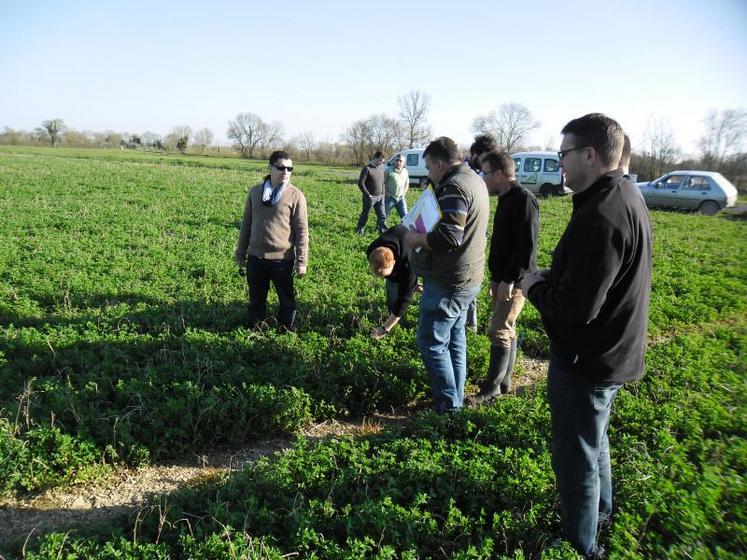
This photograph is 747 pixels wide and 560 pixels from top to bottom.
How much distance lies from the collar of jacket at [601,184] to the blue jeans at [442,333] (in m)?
1.53

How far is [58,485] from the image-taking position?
11.4ft

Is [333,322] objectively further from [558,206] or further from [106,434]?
[558,206]

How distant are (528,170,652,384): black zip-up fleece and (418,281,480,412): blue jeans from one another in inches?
51.7

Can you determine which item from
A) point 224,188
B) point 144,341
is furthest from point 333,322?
point 224,188

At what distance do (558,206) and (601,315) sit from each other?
62.1ft

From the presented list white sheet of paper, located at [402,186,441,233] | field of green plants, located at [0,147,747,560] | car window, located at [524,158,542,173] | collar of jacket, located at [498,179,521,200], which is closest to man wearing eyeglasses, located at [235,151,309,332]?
field of green plants, located at [0,147,747,560]

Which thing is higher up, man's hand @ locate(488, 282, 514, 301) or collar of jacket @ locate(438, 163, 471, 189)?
collar of jacket @ locate(438, 163, 471, 189)

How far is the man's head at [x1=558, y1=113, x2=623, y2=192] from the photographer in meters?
2.37

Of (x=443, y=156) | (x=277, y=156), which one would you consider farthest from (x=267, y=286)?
(x=443, y=156)

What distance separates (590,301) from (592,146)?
30.7 inches

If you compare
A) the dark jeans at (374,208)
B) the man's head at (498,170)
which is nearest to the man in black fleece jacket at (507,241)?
the man's head at (498,170)

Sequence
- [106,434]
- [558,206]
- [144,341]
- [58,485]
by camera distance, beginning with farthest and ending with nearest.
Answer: [558,206]
[144,341]
[106,434]
[58,485]

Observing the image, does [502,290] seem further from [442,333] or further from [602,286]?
[602,286]

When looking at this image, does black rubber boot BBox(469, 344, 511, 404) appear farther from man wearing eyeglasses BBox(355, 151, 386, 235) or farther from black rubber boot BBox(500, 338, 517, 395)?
man wearing eyeglasses BBox(355, 151, 386, 235)
